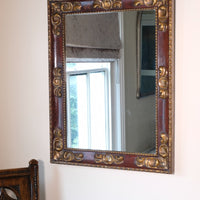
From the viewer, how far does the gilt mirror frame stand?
5.98 ft

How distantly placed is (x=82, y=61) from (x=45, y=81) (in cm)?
25

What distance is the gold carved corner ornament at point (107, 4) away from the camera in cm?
189

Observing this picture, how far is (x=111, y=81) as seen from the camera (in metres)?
1.98

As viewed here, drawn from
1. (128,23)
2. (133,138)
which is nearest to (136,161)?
(133,138)

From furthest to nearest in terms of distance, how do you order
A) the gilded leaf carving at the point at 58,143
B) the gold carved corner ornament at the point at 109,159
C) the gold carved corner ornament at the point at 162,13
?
the gilded leaf carving at the point at 58,143, the gold carved corner ornament at the point at 109,159, the gold carved corner ornament at the point at 162,13

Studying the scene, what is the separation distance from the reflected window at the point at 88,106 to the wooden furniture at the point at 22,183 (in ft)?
0.76

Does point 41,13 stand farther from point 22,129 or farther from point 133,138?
point 133,138

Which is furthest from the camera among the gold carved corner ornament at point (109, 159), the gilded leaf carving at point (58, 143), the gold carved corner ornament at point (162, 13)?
the gilded leaf carving at point (58, 143)

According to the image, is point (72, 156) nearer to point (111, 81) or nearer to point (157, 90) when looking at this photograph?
point (111, 81)

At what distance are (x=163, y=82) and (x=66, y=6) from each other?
0.61m

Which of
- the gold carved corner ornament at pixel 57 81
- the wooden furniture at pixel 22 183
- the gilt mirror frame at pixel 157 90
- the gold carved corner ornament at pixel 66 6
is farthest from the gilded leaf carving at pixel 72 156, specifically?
the gold carved corner ornament at pixel 66 6

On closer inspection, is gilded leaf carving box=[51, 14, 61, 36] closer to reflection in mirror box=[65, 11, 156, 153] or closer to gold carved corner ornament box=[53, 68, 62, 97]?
reflection in mirror box=[65, 11, 156, 153]

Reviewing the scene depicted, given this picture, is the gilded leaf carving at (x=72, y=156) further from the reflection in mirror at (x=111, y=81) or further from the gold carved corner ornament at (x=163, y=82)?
the gold carved corner ornament at (x=163, y=82)

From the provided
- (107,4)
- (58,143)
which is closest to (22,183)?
(58,143)
